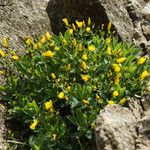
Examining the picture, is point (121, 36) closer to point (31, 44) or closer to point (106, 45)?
point (106, 45)

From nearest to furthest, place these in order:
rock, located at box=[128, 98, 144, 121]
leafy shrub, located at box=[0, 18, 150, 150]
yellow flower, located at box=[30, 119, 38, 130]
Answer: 1. yellow flower, located at box=[30, 119, 38, 130]
2. leafy shrub, located at box=[0, 18, 150, 150]
3. rock, located at box=[128, 98, 144, 121]

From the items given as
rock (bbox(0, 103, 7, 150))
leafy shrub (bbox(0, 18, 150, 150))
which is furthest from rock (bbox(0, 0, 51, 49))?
rock (bbox(0, 103, 7, 150))

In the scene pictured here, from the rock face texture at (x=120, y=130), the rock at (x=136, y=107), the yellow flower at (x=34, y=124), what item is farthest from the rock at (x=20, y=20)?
the rock face texture at (x=120, y=130)

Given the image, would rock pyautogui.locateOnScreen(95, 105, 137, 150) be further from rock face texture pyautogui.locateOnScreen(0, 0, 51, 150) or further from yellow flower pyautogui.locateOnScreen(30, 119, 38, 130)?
rock face texture pyautogui.locateOnScreen(0, 0, 51, 150)

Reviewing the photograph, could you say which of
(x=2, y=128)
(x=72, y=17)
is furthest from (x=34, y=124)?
(x=72, y=17)

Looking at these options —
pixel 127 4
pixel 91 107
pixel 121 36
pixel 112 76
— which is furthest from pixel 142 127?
pixel 127 4

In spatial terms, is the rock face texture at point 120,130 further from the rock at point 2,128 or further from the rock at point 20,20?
the rock at point 20,20

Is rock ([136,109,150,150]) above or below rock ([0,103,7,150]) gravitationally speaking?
below
